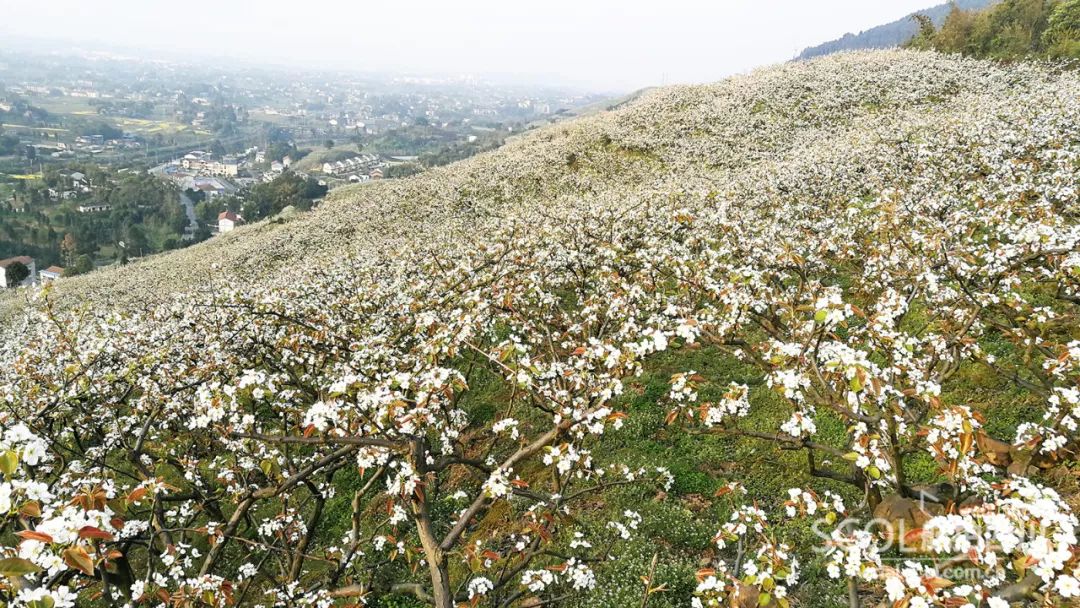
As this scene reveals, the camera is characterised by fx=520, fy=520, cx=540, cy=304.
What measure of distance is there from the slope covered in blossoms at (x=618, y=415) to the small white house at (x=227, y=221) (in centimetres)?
14018

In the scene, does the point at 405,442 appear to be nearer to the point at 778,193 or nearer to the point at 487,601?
the point at 487,601

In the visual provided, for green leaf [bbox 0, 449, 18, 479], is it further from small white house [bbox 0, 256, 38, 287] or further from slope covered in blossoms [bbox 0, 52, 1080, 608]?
small white house [bbox 0, 256, 38, 287]

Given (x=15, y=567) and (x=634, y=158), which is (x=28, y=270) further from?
(x=15, y=567)

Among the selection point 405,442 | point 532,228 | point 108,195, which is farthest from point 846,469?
point 108,195

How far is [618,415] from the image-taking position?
22.6ft

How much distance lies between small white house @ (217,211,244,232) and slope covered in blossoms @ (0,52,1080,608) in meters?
140

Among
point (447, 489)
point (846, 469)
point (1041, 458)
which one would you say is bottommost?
point (447, 489)

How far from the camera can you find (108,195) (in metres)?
178

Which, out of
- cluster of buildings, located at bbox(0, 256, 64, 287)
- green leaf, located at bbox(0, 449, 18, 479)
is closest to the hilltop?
green leaf, located at bbox(0, 449, 18, 479)

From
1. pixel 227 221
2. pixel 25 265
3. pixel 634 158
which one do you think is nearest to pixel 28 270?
pixel 25 265

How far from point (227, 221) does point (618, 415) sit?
171098mm

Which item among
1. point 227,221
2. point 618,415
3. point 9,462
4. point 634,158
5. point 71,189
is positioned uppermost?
point 634,158

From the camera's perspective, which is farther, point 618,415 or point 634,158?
point 634,158

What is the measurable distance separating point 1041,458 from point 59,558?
1411 cm
